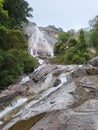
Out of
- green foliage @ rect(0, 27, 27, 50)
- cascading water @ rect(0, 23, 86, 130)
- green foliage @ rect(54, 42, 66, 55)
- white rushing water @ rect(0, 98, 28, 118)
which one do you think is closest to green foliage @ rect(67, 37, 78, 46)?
green foliage @ rect(54, 42, 66, 55)

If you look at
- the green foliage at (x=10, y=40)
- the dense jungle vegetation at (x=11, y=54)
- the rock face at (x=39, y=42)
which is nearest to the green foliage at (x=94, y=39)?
the rock face at (x=39, y=42)

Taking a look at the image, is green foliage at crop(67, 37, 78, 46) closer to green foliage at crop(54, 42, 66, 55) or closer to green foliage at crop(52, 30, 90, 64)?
green foliage at crop(52, 30, 90, 64)

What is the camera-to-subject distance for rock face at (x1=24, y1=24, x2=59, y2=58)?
176 feet

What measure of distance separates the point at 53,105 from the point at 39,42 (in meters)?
45.8

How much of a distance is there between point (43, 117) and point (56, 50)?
3624 cm

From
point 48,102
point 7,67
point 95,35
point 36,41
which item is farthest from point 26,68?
point 36,41

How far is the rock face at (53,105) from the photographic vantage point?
12.2m

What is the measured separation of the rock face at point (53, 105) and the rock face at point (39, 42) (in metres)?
27.8

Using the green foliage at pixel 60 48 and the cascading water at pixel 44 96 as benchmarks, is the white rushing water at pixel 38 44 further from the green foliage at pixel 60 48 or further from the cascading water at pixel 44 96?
the cascading water at pixel 44 96

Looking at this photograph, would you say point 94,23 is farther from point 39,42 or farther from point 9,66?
point 9,66

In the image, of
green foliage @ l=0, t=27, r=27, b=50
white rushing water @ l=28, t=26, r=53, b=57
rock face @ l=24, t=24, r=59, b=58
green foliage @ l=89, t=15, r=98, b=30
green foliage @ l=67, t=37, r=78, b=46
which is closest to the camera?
green foliage @ l=0, t=27, r=27, b=50

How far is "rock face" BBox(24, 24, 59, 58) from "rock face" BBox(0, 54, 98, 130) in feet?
91.3

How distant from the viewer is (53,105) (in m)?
14.8

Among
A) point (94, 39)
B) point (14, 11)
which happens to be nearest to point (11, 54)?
point (14, 11)
